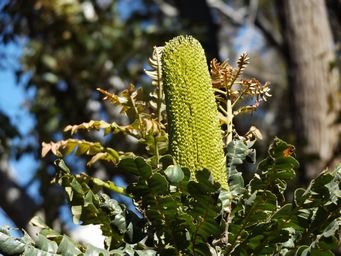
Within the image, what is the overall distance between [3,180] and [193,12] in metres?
2.48

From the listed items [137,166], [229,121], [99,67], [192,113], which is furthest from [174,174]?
[99,67]

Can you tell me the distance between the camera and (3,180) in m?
6.02

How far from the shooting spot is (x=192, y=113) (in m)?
1.61

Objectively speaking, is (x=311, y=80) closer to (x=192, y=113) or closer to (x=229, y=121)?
(x=229, y=121)

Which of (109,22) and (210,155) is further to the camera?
(109,22)

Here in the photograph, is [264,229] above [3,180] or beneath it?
above

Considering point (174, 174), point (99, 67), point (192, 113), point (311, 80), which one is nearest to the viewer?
point (174, 174)

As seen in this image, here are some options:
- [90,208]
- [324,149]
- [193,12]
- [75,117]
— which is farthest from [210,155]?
[193,12]

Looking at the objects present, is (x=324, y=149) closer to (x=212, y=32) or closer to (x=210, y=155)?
(x=212, y=32)

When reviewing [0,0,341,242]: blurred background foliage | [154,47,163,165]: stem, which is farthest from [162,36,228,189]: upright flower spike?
[0,0,341,242]: blurred background foliage

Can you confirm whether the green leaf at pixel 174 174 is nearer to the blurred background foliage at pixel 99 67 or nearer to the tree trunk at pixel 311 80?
the blurred background foliage at pixel 99 67

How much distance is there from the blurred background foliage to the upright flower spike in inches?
151

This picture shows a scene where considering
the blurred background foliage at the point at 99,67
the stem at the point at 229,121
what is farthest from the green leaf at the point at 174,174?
the blurred background foliage at the point at 99,67

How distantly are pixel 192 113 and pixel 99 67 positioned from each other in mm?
5295
